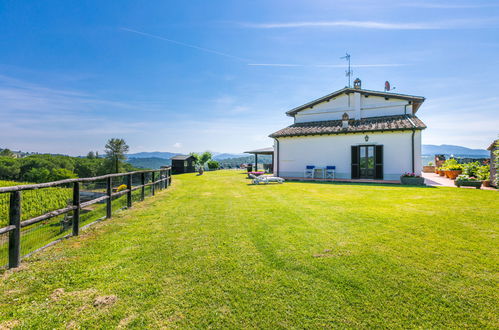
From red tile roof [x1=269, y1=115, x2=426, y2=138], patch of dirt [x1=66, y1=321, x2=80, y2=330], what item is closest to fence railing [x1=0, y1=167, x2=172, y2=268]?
patch of dirt [x1=66, y1=321, x2=80, y2=330]

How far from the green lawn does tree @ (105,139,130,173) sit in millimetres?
32834

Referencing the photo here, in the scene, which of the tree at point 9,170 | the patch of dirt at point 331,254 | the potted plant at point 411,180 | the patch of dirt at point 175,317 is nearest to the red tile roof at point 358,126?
the potted plant at point 411,180

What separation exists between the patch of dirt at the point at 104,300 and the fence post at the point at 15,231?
5.59 ft

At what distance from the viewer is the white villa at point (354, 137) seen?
1241cm

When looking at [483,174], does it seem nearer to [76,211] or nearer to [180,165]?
[76,211]

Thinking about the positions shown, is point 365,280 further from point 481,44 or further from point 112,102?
point 112,102

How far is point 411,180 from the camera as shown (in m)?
10.9

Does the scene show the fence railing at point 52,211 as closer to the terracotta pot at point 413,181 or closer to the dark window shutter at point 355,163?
the dark window shutter at point 355,163

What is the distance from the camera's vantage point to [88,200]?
4.45m

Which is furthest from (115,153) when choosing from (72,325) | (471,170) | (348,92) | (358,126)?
(471,170)

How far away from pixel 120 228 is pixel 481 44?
17186 millimetres

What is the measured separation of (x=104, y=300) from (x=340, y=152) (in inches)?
568

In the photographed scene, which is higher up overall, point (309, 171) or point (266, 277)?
point (309, 171)

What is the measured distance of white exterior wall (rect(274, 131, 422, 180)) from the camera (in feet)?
40.3
